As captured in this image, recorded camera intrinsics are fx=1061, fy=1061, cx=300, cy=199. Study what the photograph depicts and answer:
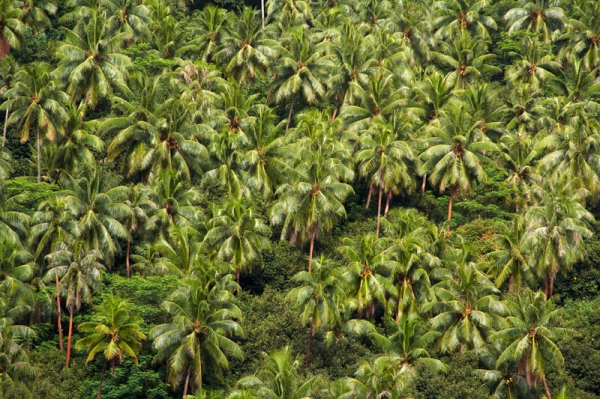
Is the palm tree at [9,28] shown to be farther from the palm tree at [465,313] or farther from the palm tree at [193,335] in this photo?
the palm tree at [465,313]

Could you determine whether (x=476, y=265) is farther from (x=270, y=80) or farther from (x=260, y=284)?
(x=270, y=80)

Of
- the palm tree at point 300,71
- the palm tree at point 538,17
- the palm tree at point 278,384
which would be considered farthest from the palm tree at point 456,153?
the palm tree at point 278,384

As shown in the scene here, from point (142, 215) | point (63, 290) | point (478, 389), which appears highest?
point (142, 215)

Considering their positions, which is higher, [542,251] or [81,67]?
[81,67]

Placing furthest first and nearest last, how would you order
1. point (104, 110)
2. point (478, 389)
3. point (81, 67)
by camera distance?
point (104, 110) < point (81, 67) < point (478, 389)

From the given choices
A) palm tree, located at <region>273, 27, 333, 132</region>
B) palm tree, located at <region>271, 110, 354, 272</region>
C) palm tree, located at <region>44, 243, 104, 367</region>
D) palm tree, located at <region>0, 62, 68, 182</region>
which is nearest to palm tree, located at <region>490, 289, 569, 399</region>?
palm tree, located at <region>271, 110, 354, 272</region>

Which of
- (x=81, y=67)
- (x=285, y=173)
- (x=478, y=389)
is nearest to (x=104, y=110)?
(x=81, y=67)
